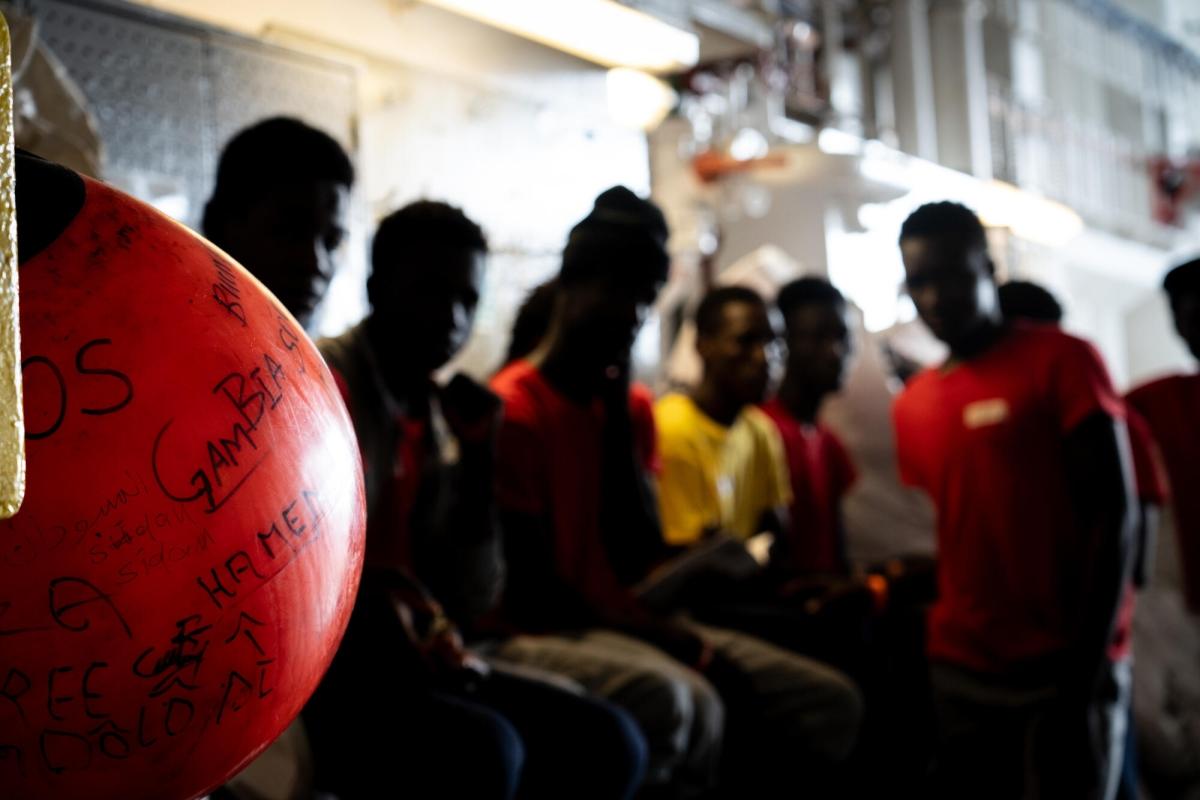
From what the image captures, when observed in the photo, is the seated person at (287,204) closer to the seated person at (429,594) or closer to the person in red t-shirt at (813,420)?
the seated person at (429,594)

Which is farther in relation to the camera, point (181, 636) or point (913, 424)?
point (913, 424)

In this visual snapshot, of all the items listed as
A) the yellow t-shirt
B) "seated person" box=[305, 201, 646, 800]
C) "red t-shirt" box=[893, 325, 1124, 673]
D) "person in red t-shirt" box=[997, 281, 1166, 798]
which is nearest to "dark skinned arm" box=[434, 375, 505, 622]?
"seated person" box=[305, 201, 646, 800]

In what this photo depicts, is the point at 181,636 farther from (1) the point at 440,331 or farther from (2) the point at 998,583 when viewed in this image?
(2) the point at 998,583

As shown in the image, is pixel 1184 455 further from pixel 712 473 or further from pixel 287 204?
pixel 287 204

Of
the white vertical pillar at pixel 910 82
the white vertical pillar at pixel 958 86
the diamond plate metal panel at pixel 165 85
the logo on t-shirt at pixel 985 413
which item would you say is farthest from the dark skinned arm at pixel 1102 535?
the white vertical pillar at pixel 958 86

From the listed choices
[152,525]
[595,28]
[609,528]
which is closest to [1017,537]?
[609,528]

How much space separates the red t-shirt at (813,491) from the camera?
3248 mm

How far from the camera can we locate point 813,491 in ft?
10.9

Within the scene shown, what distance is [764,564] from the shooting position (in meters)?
2.91

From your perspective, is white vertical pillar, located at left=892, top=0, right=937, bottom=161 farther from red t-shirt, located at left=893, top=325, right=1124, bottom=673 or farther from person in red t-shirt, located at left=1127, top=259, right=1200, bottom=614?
red t-shirt, located at left=893, top=325, right=1124, bottom=673

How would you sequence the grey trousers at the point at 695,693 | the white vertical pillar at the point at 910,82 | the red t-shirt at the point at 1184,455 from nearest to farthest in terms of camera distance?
1. the grey trousers at the point at 695,693
2. the red t-shirt at the point at 1184,455
3. the white vertical pillar at the point at 910,82

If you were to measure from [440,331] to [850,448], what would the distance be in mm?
2528

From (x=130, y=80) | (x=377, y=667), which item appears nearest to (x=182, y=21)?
(x=130, y=80)

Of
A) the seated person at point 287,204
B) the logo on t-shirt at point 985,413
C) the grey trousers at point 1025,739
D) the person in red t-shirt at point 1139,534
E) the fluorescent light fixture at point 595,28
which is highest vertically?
the fluorescent light fixture at point 595,28
